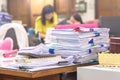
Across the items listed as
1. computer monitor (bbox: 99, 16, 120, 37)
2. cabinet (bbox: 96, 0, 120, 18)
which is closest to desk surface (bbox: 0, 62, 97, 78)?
computer monitor (bbox: 99, 16, 120, 37)

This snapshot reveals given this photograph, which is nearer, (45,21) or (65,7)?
(45,21)

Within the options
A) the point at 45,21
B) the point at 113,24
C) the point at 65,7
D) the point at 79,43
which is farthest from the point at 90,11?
the point at 79,43

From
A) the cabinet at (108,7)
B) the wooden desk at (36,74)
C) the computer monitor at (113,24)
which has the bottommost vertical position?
the wooden desk at (36,74)

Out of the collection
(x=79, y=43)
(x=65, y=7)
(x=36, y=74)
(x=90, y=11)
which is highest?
(x=65, y=7)

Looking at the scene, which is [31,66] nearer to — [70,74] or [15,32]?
[70,74]

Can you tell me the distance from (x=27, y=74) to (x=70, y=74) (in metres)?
0.34

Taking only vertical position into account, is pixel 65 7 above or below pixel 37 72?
above

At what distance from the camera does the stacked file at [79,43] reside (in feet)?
5.51

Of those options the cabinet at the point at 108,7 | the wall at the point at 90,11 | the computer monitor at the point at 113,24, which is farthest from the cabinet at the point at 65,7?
the computer monitor at the point at 113,24

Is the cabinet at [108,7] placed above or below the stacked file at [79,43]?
above

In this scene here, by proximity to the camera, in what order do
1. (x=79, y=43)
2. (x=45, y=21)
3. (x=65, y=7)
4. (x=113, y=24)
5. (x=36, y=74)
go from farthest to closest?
(x=65, y=7)
(x=45, y=21)
(x=113, y=24)
(x=79, y=43)
(x=36, y=74)

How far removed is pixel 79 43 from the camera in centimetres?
168

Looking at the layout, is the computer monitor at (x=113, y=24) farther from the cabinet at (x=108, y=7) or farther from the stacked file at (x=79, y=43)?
the cabinet at (x=108, y=7)

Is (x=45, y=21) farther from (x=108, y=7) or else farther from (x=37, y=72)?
(x=37, y=72)
